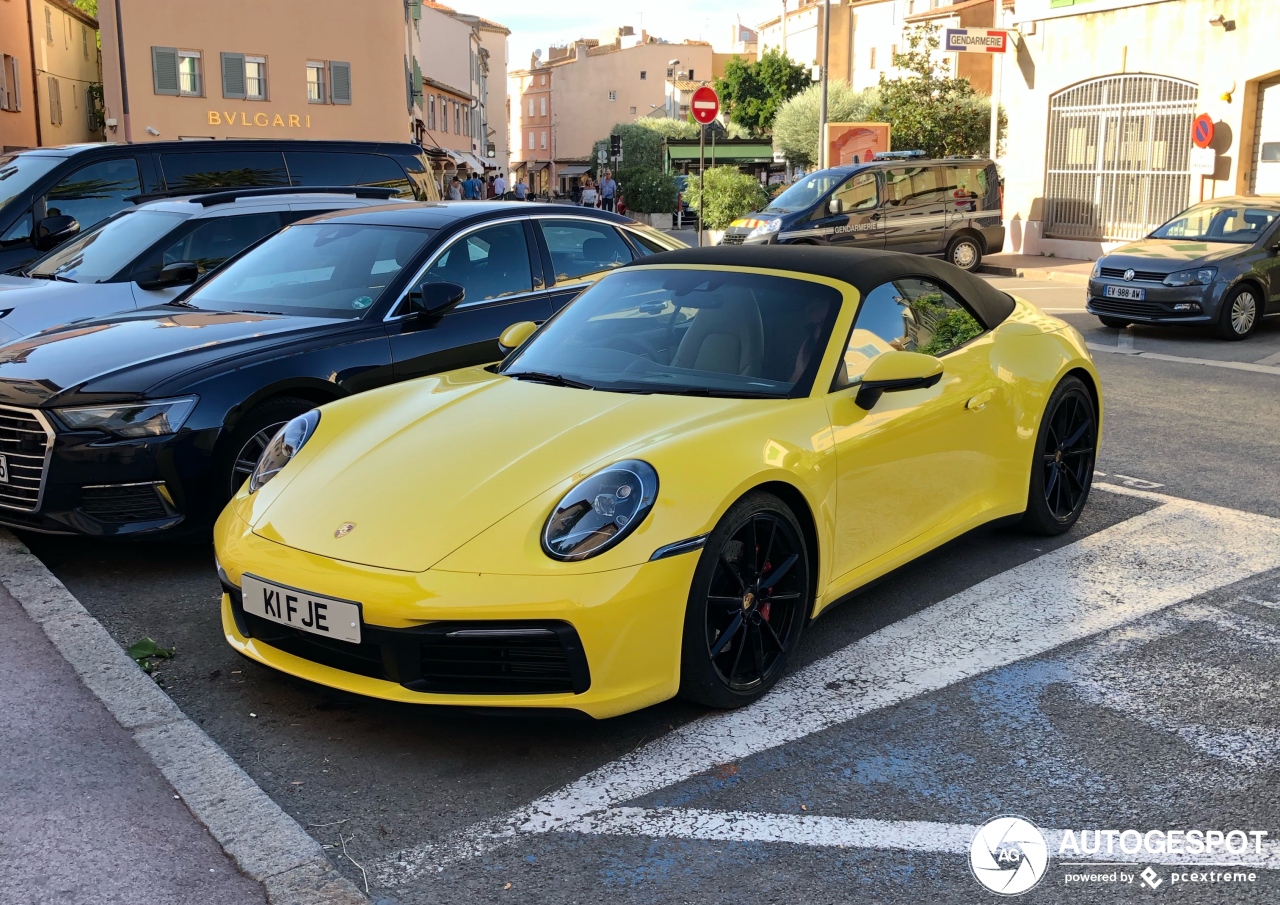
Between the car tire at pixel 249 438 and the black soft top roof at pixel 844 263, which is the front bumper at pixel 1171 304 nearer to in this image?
the black soft top roof at pixel 844 263

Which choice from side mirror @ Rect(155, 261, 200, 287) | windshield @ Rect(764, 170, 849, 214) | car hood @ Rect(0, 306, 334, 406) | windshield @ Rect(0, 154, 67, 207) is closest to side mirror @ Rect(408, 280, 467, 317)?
car hood @ Rect(0, 306, 334, 406)

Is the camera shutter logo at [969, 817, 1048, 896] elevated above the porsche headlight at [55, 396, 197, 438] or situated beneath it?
situated beneath

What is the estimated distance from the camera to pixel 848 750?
3.71m

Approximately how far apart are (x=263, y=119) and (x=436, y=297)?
123 ft

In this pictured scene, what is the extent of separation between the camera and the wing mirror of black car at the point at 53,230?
951cm

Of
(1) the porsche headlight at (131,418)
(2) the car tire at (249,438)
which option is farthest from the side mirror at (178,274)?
(1) the porsche headlight at (131,418)

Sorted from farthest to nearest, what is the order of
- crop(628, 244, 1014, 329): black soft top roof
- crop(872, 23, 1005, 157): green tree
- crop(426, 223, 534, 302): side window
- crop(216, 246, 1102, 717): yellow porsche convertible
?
A: crop(872, 23, 1005, 157): green tree → crop(426, 223, 534, 302): side window → crop(628, 244, 1014, 329): black soft top roof → crop(216, 246, 1102, 717): yellow porsche convertible

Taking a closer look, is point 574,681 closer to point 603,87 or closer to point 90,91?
point 90,91

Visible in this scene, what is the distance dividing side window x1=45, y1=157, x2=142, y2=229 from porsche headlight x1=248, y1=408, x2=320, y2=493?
6412 millimetres

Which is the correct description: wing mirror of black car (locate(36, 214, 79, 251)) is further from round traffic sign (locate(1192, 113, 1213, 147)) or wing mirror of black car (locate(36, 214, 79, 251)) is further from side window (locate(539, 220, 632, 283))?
round traffic sign (locate(1192, 113, 1213, 147))

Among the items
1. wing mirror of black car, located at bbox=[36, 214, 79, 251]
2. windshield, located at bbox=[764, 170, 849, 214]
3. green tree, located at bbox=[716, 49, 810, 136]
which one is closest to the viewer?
wing mirror of black car, located at bbox=[36, 214, 79, 251]

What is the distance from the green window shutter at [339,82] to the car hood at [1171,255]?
32.6 meters

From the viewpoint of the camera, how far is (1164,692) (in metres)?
4.12

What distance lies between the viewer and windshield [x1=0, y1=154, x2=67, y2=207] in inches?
393
